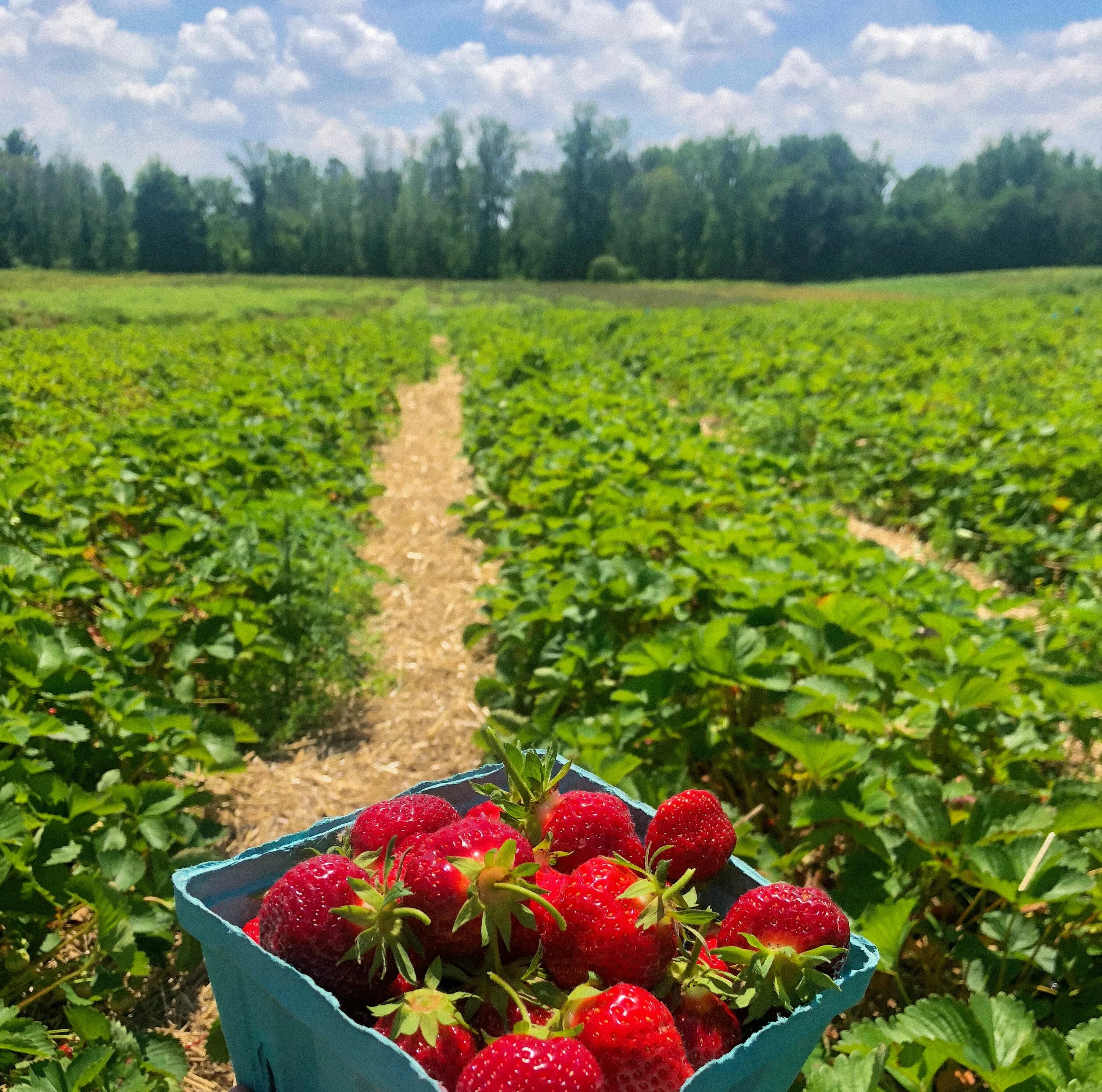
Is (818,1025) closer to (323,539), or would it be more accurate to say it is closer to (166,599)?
(166,599)

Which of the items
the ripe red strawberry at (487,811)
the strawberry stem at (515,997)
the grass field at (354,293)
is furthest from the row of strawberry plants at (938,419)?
the grass field at (354,293)

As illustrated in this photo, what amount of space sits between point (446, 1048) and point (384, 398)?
12.0 metres

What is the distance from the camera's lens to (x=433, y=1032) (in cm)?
97

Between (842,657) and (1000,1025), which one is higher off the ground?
(842,657)

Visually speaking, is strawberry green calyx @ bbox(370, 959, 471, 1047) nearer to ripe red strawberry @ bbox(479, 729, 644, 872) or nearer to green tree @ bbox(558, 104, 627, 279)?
ripe red strawberry @ bbox(479, 729, 644, 872)

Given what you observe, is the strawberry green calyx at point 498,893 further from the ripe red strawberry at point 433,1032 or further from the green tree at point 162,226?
the green tree at point 162,226

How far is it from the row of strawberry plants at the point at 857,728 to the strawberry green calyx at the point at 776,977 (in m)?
0.24

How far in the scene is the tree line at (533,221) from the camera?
261 feet

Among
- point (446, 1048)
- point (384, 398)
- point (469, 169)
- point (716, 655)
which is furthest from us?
point (469, 169)

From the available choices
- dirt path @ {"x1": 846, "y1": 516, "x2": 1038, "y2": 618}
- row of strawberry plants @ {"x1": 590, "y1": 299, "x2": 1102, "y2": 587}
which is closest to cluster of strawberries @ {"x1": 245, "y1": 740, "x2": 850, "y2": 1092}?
dirt path @ {"x1": 846, "y1": 516, "x2": 1038, "y2": 618}

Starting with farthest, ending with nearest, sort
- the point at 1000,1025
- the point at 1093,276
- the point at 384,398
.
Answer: the point at 1093,276 → the point at 384,398 → the point at 1000,1025

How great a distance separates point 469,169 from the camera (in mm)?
83500

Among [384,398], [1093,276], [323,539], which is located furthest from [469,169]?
[323,539]

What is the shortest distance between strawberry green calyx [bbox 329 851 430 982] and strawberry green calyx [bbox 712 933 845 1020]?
42 centimetres
